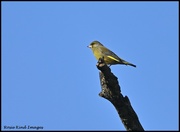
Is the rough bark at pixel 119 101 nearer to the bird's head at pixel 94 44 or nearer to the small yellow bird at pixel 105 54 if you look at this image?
the small yellow bird at pixel 105 54

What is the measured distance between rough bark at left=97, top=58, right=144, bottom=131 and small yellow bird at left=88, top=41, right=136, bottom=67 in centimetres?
434

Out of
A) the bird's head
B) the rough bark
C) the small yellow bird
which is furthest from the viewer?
the bird's head

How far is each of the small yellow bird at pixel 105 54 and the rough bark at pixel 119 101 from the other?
171 inches

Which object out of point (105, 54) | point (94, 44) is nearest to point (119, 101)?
point (105, 54)

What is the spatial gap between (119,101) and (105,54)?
16.7 ft

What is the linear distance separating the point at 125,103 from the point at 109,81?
48 centimetres

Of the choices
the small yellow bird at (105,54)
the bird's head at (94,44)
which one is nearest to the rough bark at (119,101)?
the small yellow bird at (105,54)

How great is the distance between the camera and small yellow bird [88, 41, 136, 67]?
1087 centimetres

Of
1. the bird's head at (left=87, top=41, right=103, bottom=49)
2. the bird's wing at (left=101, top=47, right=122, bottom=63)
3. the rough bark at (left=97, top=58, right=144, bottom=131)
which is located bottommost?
the rough bark at (left=97, top=58, right=144, bottom=131)

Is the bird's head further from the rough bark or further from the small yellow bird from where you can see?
the rough bark

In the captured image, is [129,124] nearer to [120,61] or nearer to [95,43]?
[120,61]

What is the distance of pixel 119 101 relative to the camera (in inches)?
247

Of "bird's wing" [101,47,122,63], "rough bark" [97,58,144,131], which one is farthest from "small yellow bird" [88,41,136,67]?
"rough bark" [97,58,144,131]

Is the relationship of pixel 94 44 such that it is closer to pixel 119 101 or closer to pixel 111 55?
pixel 111 55
